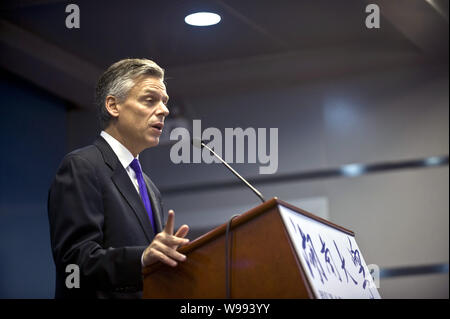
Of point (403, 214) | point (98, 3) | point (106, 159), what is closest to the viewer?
point (106, 159)

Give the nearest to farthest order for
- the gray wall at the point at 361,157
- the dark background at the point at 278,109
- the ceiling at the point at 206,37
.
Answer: the ceiling at the point at 206,37 → the dark background at the point at 278,109 → the gray wall at the point at 361,157

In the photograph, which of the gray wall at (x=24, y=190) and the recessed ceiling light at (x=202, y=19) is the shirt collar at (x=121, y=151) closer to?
the recessed ceiling light at (x=202, y=19)

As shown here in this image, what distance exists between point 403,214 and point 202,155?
1.54 metres

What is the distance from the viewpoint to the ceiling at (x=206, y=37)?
3.89 meters

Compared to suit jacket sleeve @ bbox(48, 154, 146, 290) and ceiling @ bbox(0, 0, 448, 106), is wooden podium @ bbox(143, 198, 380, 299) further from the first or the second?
ceiling @ bbox(0, 0, 448, 106)

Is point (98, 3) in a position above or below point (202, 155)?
above

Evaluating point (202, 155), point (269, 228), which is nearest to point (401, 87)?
point (202, 155)

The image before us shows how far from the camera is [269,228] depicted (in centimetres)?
144

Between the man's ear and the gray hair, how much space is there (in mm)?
14

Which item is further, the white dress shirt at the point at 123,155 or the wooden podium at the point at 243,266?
the white dress shirt at the point at 123,155

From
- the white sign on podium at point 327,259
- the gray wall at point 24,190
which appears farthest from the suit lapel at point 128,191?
the gray wall at point 24,190

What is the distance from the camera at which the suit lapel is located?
1.99m

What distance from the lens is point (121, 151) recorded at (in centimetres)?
213
